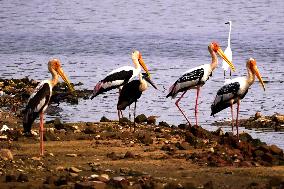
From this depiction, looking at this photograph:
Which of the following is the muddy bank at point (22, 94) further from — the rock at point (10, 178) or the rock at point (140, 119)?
the rock at point (10, 178)

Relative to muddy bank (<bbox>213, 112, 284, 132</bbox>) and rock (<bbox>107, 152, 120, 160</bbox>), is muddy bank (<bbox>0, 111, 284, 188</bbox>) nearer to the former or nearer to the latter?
rock (<bbox>107, 152, 120, 160</bbox>)

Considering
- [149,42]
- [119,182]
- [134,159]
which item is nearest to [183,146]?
[134,159]

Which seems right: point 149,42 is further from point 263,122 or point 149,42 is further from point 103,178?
point 103,178

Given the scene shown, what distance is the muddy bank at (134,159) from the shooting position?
11.1 m

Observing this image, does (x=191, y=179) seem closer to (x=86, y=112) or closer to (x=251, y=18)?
(x=86, y=112)

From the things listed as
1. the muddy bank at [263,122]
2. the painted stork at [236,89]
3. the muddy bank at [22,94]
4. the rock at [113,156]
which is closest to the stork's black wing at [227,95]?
the painted stork at [236,89]

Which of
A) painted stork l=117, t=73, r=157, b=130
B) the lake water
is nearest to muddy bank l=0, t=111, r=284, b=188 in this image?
painted stork l=117, t=73, r=157, b=130

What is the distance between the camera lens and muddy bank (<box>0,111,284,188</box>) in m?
11.1

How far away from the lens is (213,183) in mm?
11188

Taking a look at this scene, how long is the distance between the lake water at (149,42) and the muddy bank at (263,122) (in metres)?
0.47

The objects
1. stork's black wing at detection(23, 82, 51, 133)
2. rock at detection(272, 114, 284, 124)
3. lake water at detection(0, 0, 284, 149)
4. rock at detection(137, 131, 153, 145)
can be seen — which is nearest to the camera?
stork's black wing at detection(23, 82, 51, 133)

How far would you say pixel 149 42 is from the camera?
3747 cm

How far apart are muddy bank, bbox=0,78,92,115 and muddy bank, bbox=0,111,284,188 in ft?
14.6

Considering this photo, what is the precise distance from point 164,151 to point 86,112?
727 centimetres
